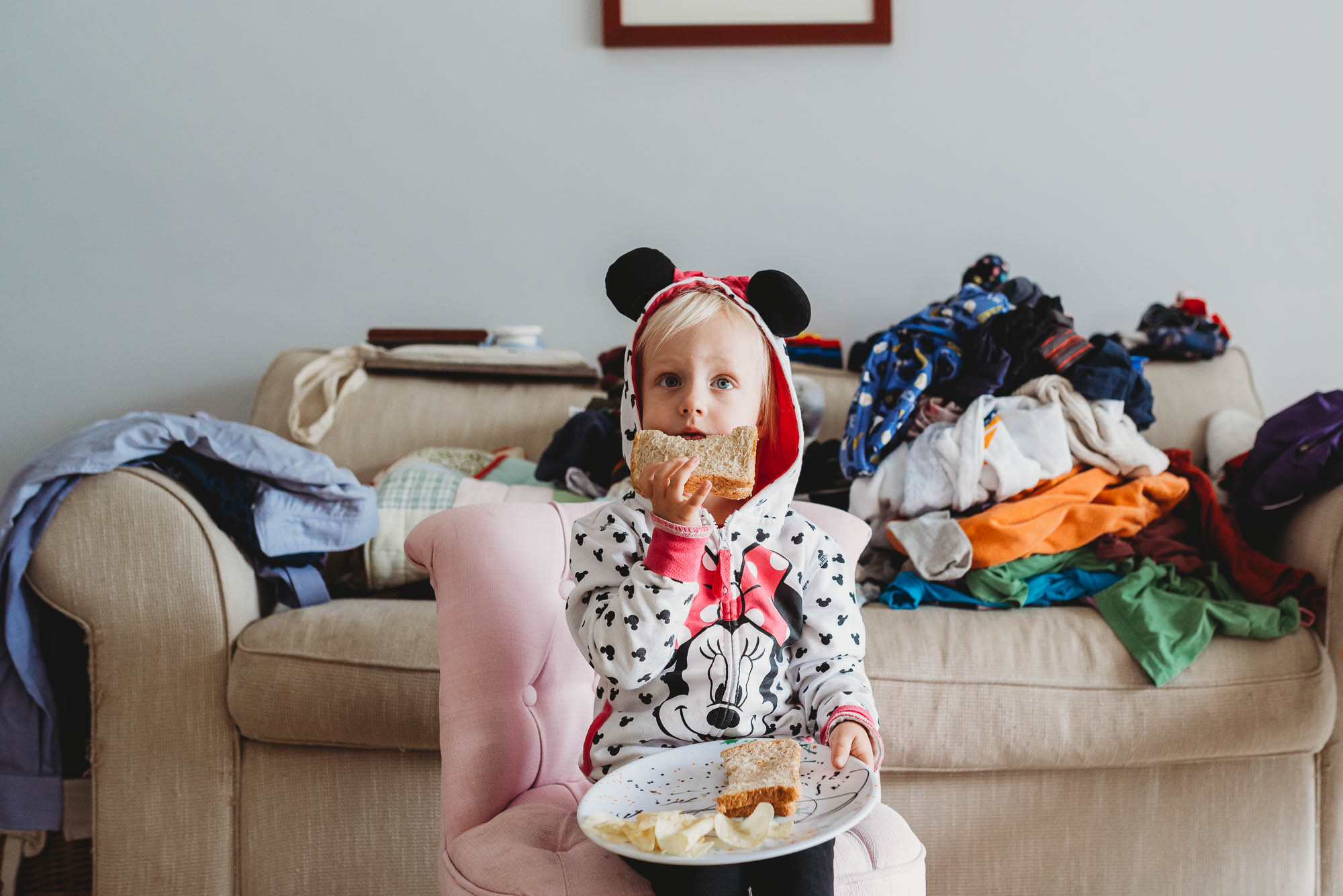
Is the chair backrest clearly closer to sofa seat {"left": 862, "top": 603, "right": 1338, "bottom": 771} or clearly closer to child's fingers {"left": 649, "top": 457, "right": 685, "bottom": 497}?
child's fingers {"left": 649, "top": 457, "right": 685, "bottom": 497}

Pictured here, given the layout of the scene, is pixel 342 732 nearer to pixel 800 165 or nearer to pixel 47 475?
pixel 47 475

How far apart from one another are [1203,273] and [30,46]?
10.5 ft

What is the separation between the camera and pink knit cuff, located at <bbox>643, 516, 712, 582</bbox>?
0.98 metres

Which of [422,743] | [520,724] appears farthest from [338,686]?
[520,724]

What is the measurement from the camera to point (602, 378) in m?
2.29

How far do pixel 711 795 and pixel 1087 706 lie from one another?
0.85 meters

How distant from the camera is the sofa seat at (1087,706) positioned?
59.1 inches

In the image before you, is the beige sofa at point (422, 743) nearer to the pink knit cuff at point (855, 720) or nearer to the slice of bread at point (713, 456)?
the pink knit cuff at point (855, 720)

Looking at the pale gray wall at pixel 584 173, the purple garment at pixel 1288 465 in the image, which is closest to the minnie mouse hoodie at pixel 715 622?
the purple garment at pixel 1288 465

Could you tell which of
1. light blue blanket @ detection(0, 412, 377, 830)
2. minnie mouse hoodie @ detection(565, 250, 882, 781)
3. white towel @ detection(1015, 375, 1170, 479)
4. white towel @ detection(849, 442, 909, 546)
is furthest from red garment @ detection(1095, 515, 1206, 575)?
light blue blanket @ detection(0, 412, 377, 830)

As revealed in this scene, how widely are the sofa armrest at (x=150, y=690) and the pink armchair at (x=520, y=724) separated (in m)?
0.46

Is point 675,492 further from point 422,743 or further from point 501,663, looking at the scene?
point 422,743

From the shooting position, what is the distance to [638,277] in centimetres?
119

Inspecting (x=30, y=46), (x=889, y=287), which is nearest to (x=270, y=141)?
(x=30, y=46)
